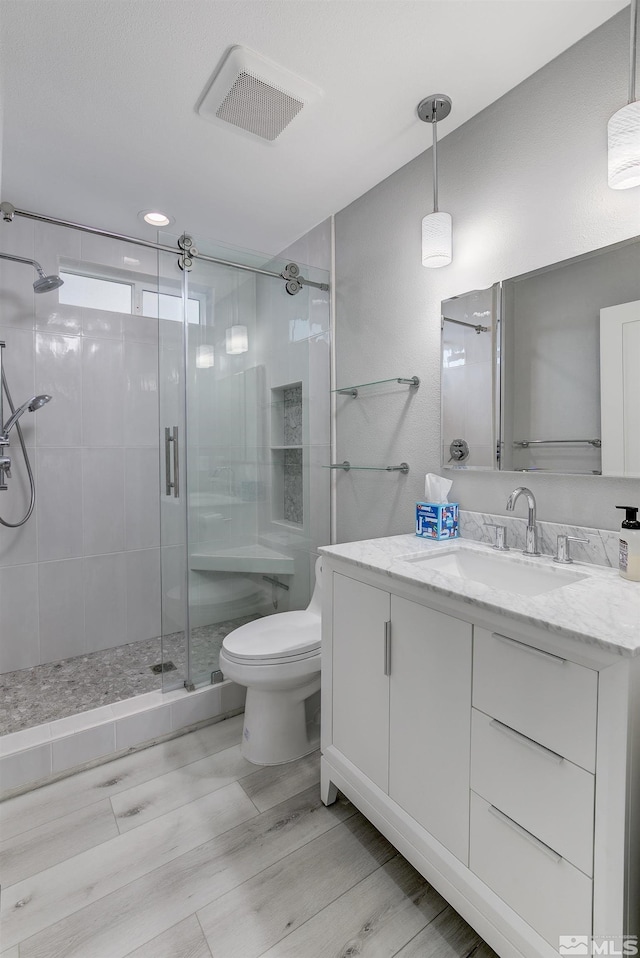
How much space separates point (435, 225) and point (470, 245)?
0.15m

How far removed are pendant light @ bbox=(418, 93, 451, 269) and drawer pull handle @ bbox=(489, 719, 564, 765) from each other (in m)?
1.46

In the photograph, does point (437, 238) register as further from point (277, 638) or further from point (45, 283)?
point (45, 283)

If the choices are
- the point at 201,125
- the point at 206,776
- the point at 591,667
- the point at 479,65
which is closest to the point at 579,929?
the point at 591,667

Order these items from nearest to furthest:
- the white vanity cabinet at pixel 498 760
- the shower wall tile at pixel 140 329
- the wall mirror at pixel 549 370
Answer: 1. the white vanity cabinet at pixel 498 760
2. the wall mirror at pixel 549 370
3. the shower wall tile at pixel 140 329

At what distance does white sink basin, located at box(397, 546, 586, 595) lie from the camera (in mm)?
1300

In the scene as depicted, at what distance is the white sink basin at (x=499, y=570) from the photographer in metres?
1.30

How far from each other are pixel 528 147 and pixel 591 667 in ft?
5.09

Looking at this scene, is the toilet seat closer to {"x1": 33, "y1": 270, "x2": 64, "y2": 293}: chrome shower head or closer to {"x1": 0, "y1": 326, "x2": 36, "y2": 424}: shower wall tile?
{"x1": 0, "y1": 326, "x2": 36, "y2": 424}: shower wall tile

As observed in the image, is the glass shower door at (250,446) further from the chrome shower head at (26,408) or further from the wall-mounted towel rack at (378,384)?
the chrome shower head at (26,408)

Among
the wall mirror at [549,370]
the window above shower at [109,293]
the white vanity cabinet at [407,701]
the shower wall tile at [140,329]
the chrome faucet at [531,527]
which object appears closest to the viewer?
the white vanity cabinet at [407,701]

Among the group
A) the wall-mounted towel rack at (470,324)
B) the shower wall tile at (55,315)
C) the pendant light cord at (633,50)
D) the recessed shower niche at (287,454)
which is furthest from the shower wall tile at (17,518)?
the pendant light cord at (633,50)

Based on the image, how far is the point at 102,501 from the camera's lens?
2.62 m

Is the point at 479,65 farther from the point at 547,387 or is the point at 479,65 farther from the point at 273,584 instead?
the point at 273,584

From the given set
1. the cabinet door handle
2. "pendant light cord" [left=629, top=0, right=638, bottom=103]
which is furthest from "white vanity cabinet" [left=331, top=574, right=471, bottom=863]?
"pendant light cord" [left=629, top=0, right=638, bottom=103]
